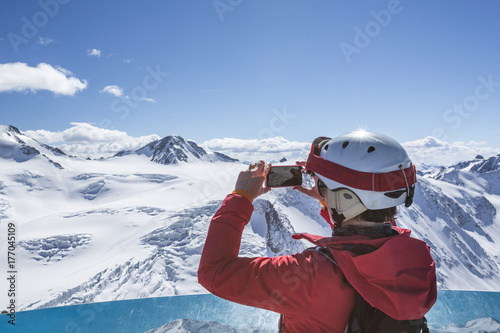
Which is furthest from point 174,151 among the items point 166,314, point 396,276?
point 396,276

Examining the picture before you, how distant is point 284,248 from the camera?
73.2ft

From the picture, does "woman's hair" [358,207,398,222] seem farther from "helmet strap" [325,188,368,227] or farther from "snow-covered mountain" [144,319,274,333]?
"snow-covered mountain" [144,319,274,333]

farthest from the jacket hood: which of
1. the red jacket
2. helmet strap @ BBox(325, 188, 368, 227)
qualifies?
helmet strap @ BBox(325, 188, 368, 227)

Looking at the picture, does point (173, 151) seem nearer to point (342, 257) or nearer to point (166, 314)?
point (166, 314)

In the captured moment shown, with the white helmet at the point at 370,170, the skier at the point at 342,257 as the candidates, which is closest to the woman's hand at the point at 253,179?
the skier at the point at 342,257

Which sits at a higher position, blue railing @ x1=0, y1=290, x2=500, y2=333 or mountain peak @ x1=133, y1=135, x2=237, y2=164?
mountain peak @ x1=133, y1=135, x2=237, y2=164

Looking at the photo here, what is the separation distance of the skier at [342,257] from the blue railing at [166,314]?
5.43m

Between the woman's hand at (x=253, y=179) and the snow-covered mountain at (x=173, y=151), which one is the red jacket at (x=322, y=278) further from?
the snow-covered mountain at (x=173, y=151)

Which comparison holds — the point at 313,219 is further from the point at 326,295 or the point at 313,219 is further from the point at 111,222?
the point at 326,295

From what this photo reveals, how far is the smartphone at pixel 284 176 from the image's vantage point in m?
1.57

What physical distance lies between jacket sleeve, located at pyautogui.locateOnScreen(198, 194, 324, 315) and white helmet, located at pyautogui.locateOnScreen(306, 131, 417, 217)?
15.4 inches

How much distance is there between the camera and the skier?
106cm

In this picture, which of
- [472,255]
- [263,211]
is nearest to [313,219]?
[263,211]

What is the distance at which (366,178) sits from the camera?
134cm
